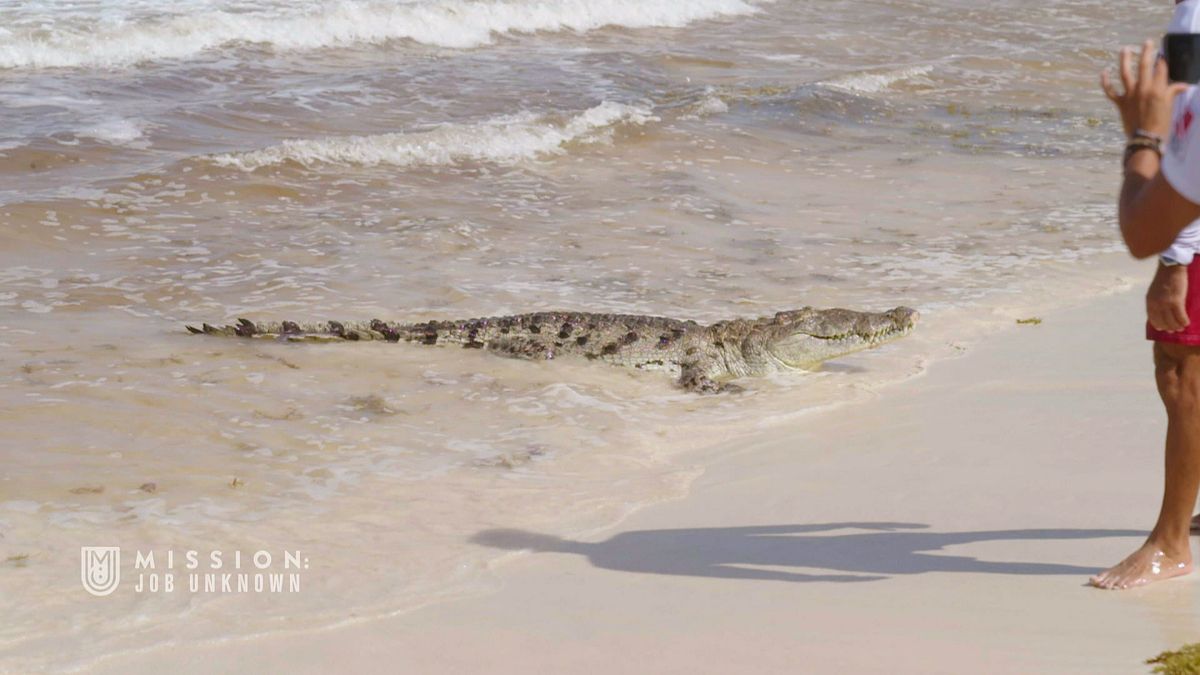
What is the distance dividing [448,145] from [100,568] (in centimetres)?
938

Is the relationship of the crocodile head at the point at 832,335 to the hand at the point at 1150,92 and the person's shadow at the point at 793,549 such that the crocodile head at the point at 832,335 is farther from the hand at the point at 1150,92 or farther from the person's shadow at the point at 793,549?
the hand at the point at 1150,92

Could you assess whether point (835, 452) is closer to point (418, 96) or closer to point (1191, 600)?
point (1191, 600)

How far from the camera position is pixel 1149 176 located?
3.38m

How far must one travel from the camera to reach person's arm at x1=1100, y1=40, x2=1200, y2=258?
10.8 feet

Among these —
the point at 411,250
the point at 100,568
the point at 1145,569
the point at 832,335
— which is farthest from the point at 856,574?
the point at 411,250

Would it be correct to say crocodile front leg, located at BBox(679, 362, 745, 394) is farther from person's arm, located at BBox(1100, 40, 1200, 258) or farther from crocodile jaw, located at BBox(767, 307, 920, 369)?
person's arm, located at BBox(1100, 40, 1200, 258)

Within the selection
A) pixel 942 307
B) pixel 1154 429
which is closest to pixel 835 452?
pixel 1154 429

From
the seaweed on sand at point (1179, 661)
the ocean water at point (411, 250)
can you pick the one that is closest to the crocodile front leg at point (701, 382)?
the ocean water at point (411, 250)

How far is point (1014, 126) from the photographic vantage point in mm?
16703

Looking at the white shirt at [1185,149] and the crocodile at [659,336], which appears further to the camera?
the crocodile at [659,336]

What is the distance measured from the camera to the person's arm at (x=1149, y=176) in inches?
130

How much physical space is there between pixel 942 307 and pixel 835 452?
306cm

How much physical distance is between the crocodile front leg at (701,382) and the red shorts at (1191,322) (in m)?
3.52

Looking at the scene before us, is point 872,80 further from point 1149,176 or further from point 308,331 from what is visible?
point 1149,176
